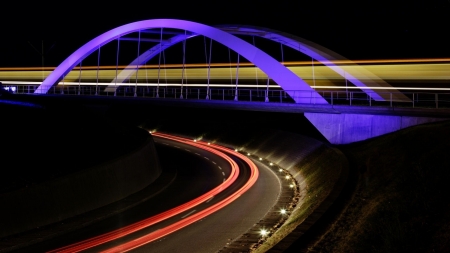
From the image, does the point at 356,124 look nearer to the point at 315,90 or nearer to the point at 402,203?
the point at 315,90

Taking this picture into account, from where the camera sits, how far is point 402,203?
1359 cm

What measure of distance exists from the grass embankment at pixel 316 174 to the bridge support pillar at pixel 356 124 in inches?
41.5

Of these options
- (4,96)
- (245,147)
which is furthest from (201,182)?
(4,96)

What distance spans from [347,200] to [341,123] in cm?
1316

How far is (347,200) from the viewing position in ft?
52.9

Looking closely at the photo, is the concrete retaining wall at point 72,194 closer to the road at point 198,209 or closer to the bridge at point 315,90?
the road at point 198,209

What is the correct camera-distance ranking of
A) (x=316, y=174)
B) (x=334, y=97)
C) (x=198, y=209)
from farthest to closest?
(x=334, y=97), (x=316, y=174), (x=198, y=209)

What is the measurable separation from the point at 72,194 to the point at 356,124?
550 inches

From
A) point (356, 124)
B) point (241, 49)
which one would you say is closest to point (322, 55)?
point (241, 49)

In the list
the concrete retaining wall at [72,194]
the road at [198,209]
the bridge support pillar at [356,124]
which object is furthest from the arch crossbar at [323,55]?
the concrete retaining wall at [72,194]

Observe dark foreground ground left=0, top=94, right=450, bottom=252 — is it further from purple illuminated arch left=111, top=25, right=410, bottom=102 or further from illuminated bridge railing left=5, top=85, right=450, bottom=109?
purple illuminated arch left=111, top=25, right=410, bottom=102

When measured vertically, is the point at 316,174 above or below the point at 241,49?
below

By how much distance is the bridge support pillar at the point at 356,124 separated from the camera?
26.3 metres

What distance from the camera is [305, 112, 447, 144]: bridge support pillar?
86.4ft
